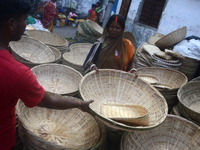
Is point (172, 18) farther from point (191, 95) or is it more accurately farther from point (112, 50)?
point (112, 50)

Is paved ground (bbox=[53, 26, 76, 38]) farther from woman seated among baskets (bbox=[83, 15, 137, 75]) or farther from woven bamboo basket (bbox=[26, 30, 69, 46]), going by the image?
woman seated among baskets (bbox=[83, 15, 137, 75])

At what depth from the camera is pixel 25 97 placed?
3.02ft

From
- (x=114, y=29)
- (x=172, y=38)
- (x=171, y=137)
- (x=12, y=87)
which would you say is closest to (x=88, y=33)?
(x=172, y=38)

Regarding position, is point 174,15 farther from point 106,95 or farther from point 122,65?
point 106,95

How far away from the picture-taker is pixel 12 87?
85 centimetres

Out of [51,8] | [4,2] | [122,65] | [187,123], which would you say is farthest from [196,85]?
[51,8]

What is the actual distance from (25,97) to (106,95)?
110 centimetres

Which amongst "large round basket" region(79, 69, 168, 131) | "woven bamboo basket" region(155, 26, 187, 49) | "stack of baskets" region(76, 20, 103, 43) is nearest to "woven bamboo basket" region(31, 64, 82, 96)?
"large round basket" region(79, 69, 168, 131)

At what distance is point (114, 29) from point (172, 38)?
73.9 inches

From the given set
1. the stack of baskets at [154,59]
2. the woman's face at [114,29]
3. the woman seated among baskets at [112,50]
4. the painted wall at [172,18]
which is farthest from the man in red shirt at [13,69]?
the painted wall at [172,18]

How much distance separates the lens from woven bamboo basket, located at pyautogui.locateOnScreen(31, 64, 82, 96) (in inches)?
97.2

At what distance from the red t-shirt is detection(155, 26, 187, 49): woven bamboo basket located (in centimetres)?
307

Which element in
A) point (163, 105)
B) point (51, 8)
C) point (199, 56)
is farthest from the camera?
point (51, 8)

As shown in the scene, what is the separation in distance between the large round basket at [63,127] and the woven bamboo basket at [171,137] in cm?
42
